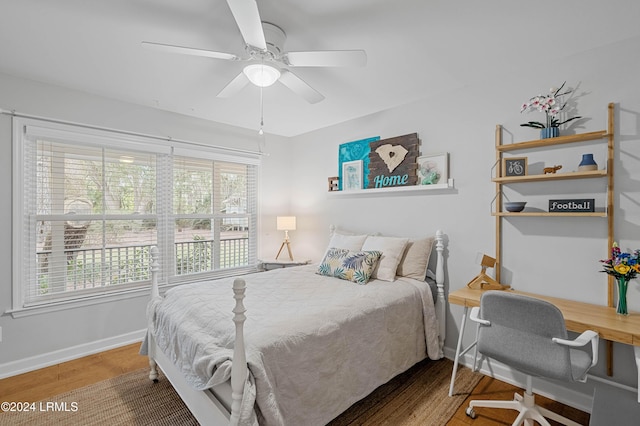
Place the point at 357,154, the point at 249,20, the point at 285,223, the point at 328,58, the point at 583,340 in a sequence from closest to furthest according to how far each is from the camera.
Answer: the point at 249,20, the point at 583,340, the point at 328,58, the point at 357,154, the point at 285,223

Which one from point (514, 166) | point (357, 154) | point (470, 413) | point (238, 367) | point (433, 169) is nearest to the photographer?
point (238, 367)

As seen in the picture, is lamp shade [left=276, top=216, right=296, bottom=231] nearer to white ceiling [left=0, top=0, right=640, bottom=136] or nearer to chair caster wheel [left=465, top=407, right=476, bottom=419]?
white ceiling [left=0, top=0, right=640, bottom=136]

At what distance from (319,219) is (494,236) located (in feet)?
7.17

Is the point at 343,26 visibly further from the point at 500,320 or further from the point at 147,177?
the point at 147,177

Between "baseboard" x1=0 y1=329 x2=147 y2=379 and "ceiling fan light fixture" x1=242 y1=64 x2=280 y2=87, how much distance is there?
9.61ft

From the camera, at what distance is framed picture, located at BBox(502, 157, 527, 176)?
2328mm

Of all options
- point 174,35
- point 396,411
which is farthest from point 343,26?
point 396,411

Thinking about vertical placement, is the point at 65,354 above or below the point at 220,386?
below

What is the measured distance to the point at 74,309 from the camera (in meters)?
2.84

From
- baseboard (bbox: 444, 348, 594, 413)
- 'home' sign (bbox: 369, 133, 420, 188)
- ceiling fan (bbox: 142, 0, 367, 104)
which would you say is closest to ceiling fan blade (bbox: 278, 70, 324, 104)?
ceiling fan (bbox: 142, 0, 367, 104)

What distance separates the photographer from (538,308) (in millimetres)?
1602

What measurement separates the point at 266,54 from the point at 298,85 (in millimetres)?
343

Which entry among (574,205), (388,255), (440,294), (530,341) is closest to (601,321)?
(530,341)

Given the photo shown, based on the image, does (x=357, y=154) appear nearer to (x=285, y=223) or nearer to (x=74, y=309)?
(x=285, y=223)
